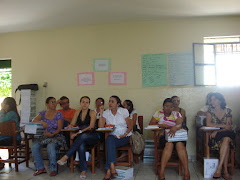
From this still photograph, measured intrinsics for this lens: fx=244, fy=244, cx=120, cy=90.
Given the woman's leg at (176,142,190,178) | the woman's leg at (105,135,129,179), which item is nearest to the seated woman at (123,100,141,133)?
A: the woman's leg at (105,135,129,179)

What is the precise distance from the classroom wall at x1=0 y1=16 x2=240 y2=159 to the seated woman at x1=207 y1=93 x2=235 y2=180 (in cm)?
80

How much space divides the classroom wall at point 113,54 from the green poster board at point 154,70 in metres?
0.09

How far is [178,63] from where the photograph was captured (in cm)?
463

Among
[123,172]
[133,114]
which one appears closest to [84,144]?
[123,172]

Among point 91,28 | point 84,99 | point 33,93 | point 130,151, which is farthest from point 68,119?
point 91,28

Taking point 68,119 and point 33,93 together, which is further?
point 33,93

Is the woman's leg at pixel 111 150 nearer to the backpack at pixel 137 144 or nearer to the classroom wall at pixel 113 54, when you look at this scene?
the backpack at pixel 137 144

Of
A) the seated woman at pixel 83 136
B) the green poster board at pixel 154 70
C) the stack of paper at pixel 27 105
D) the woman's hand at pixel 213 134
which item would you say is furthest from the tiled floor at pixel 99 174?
the green poster board at pixel 154 70

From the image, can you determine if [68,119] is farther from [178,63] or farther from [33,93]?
[178,63]

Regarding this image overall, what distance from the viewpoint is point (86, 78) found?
4984 millimetres

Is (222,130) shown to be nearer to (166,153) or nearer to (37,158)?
(166,153)

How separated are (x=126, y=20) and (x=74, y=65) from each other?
4.59 feet

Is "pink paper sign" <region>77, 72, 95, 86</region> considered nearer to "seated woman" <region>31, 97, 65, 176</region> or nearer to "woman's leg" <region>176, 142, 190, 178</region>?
"seated woman" <region>31, 97, 65, 176</region>

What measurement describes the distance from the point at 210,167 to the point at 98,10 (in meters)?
3.05
